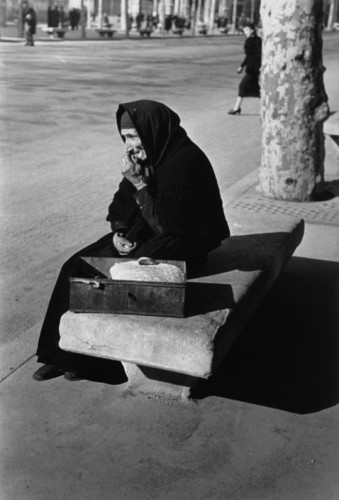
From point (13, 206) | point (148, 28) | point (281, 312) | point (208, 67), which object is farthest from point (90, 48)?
point (281, 312)

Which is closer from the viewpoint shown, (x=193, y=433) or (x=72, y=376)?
(x=193, y=433)

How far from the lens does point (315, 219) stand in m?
6.76

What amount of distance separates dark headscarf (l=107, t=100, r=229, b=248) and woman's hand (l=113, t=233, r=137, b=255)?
0.23 m

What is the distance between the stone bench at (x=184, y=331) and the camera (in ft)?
10.7

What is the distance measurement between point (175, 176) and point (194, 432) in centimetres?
118

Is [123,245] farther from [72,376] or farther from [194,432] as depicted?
[194,432]

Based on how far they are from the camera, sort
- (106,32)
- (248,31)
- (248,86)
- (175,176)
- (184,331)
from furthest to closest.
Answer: (106,32), (248,31), (248,86), (175,176), (184,331)

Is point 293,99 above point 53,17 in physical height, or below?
above

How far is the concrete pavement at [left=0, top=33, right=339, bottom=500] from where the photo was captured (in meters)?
3.01

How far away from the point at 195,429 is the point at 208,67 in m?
21.3

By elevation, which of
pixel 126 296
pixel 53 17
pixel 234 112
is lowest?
pixel 234 112

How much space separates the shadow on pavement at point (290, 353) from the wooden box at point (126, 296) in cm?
57

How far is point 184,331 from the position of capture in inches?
129

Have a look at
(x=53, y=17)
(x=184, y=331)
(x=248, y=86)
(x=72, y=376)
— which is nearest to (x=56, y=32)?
(x=53, y=17)
